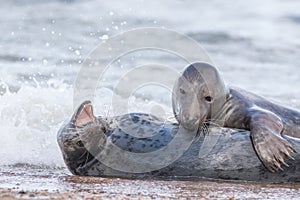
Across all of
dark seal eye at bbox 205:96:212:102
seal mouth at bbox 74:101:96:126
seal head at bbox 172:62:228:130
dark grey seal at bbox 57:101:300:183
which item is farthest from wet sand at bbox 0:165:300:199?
dark seal eye at bbox 205:96:212:102

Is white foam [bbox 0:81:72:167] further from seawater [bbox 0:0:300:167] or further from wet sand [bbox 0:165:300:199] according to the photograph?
wet sand [bbox 0:165:300:199]

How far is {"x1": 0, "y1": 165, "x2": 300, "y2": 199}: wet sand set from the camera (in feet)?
15.4

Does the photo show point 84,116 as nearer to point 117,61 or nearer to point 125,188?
point 125,188

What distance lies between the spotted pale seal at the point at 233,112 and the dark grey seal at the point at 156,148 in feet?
0.33

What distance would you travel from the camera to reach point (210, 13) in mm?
16438

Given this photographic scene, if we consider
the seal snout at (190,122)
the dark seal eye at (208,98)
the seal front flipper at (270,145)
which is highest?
the dark seal eye at (208,98)

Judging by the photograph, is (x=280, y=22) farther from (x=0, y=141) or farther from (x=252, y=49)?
(x=0, y=141)

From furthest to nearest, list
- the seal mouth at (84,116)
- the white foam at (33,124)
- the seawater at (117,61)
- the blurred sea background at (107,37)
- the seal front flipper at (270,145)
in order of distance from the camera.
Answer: the blurred sea background at (107,37)
the seawater at (117,61)
the white foam at (33,124)
the seal mouth at (84,116)
the seal front flipper at (270,145)

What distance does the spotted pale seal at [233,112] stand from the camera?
18.9ft

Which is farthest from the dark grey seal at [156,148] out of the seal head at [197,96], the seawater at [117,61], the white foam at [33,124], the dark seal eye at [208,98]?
the seawater at [117,61]

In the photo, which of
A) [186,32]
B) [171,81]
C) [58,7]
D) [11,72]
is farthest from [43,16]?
[171,81]

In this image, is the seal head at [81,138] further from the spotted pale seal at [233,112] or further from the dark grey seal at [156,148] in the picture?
the spotted pale seal at [233,112]

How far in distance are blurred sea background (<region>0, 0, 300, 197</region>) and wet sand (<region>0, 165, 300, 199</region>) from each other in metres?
2.16

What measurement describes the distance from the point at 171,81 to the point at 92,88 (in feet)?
5.39
